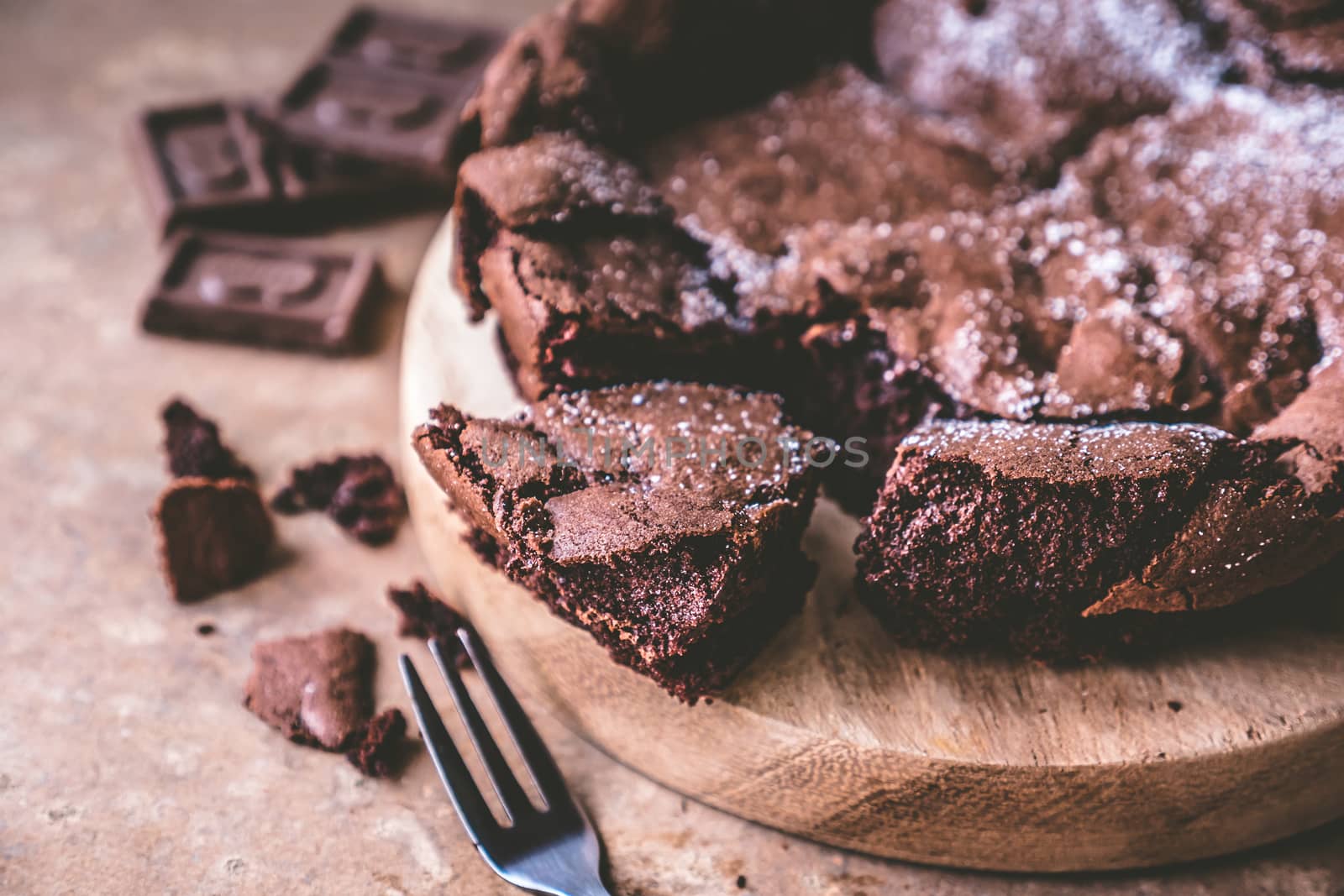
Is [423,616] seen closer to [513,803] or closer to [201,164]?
[513,803]

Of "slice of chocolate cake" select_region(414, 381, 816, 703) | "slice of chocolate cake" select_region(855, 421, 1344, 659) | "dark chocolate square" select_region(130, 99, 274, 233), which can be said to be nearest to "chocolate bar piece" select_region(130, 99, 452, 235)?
"dark chocolate square" select_region(130, 99, 274, 233)

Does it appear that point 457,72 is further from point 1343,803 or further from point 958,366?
point 1343,803

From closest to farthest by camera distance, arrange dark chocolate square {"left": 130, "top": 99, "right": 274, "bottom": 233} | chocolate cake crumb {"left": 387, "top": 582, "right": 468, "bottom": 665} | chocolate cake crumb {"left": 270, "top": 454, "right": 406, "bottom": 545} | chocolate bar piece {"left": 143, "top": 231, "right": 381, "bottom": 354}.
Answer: chocolate cake crumb {"left": 387, "top": 582, "right": 468, "bottom": 665} → chocolate cake crumb {"left": 270, "top": 454, "right": 406, "bottom": 545} → chocolate bar piece {"left": 143, "top": 231, "right": 381, "bottom": 354} → dark chocolate square {"left": 130, "top": 99, "right": 274, "bottom": 233}

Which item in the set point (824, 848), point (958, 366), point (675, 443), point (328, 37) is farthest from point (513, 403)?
point (328, 37)

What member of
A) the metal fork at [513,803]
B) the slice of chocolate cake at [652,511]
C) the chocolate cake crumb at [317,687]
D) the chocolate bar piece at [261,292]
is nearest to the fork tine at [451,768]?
the metal fork at [513,803]

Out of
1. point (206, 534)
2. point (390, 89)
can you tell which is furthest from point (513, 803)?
point (390, 89)

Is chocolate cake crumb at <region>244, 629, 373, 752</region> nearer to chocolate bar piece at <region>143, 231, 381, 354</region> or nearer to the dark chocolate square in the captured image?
chocolate bar piece at <region>143, 231, 381, 354</region>

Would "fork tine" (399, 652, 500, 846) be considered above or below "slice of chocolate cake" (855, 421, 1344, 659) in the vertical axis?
below
